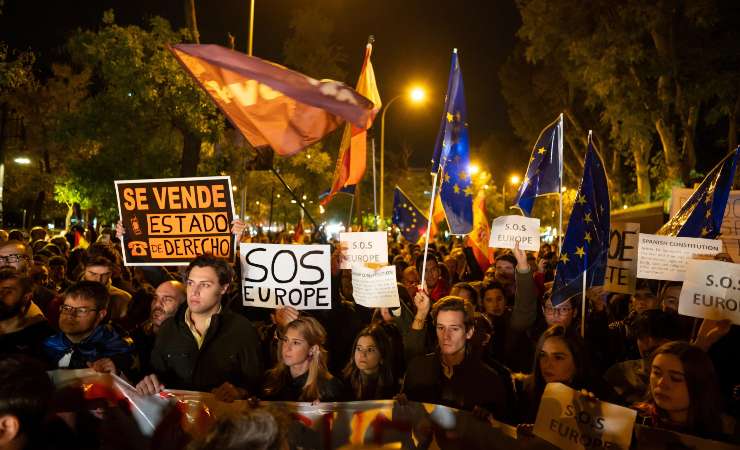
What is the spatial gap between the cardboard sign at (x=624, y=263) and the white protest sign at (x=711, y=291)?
2.21m

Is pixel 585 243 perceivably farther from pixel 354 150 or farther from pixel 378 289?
pixel 354 150

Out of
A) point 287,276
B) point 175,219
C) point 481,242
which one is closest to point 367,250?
point 287,276

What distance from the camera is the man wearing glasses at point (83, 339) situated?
4246 mm

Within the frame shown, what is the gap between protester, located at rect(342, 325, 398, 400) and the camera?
467cm

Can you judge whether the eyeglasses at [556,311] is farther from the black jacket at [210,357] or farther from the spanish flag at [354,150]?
the spanish flag at [354,150]

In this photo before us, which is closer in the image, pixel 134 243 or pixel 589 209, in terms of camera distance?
pixel 589 209

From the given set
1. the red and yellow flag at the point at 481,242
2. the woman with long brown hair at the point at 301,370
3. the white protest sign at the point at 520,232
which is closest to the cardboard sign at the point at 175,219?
the woman with long brown hair at the point at 301,370

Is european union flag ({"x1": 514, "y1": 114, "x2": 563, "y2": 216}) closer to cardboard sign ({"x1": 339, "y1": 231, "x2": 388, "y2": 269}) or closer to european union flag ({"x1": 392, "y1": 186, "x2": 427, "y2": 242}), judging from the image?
cardboard sign ({"x1": 339, "y1": 231, "x2": 388, "y2": 269})

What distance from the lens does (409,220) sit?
15086mm

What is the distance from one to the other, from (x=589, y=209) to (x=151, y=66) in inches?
437

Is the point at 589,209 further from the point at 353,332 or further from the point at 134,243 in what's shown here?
the point at 134,243

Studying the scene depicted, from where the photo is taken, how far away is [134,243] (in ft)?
21.4

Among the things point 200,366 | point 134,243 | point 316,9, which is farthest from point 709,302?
point 316,9

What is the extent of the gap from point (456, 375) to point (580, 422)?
926 mm
